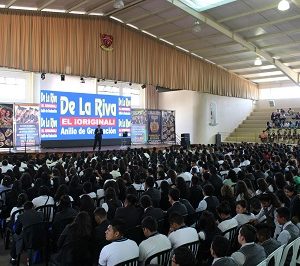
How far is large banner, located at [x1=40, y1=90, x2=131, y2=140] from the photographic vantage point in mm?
14711

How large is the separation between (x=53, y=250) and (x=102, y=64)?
1331 centimetres

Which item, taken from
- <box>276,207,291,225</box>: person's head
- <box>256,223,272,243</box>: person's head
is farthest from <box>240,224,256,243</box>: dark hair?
<box>276,207,291,225</box>: person's head

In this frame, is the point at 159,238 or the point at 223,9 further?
the point at 223,9

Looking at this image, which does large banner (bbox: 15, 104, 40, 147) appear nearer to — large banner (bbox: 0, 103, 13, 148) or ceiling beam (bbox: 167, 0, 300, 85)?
large banner (bbox: 0, 103, 13, 148)

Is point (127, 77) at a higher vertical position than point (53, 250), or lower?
higher

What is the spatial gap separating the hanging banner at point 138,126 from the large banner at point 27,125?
544 centimetres

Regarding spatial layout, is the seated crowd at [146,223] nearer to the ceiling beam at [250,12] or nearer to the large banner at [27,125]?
the large banner at [27,125]

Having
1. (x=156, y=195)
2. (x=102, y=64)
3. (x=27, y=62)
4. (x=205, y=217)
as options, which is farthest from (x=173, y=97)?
(x=205, y=217)

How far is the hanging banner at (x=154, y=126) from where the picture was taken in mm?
18859

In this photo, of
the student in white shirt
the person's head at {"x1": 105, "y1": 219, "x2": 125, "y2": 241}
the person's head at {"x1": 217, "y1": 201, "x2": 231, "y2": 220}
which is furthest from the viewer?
the person's head at {"x1": 217, "y1": 201, "x2": 231, "y2": 220}

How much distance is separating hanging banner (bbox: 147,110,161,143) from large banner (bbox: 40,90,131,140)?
5.27 ft

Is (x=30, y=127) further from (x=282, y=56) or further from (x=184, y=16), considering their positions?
(x=282, y=56)

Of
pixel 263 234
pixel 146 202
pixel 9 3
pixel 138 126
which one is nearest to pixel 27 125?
pixel 9 3

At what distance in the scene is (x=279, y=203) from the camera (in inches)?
174
